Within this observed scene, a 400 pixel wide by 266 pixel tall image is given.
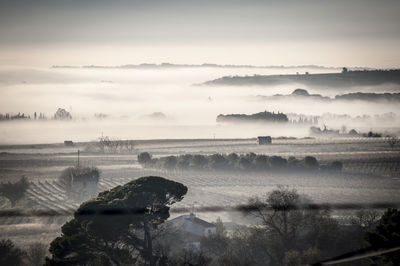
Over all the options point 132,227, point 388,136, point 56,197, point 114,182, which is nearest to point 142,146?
point 388,136

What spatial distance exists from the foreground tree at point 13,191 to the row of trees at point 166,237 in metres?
35.4

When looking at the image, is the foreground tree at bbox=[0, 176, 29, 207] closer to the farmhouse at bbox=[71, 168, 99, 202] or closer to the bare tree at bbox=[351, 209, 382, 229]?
the farmhouse at bbox=[71, 168, 99, 202]

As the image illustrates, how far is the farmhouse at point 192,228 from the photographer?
5174cm

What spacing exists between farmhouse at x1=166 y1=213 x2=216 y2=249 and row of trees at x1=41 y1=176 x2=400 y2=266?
1350 mm

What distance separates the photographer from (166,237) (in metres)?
47.2

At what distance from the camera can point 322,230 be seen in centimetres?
4806

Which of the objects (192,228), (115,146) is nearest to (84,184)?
(192,228)

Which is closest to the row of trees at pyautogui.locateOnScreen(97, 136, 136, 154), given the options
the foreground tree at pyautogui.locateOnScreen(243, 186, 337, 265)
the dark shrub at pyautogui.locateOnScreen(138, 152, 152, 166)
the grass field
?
the grass field

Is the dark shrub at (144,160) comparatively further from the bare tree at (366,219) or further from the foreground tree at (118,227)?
the foreground tree at (118,227)

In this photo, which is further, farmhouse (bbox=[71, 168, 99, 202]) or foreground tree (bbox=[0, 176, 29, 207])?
farmhouse (bbox=[71, 168, 99, 202])

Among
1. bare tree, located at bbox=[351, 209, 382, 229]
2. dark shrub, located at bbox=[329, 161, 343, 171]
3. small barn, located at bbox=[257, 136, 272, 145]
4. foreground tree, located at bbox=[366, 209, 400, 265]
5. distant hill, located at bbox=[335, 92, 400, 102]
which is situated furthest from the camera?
distant hill, located at bbox=[335, 92, 400, 102]

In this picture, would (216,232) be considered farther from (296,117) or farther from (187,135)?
(296,117)

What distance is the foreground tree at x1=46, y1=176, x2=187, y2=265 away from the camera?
40688 millimetres

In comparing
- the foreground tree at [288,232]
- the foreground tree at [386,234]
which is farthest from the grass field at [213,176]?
the foreground tree at [386,234]
